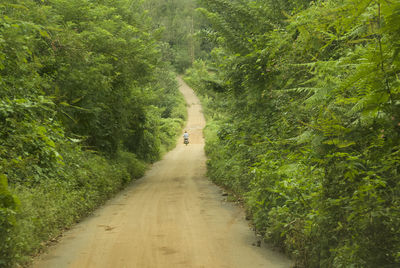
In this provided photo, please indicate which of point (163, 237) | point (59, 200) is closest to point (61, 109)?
point (59, 200)

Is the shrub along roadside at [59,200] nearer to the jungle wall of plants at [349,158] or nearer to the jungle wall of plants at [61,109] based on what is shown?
the jungle wall of plants at [61,109]

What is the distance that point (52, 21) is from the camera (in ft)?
39.5

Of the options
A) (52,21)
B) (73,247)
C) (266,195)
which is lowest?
(73,247)

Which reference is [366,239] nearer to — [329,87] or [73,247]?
[329,87]

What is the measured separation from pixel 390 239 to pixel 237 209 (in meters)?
6.91

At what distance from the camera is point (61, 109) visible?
Result: 12.5 meters

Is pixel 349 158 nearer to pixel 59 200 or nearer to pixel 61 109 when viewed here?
pixel 59 200

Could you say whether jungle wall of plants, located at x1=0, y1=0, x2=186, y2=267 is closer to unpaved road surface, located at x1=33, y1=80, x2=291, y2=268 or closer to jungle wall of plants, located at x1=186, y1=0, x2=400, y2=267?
unpaved road surface, located at x1=33, y1=80, x2=291, y2=268

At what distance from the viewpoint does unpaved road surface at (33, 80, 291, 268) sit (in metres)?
6.27

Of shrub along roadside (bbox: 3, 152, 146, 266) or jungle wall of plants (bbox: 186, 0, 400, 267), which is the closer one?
jungle wall of plants (bbox: 186, 0, 400, 267)

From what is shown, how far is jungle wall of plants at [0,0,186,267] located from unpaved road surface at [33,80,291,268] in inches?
26.1

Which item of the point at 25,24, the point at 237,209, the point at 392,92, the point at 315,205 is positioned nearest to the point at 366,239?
the point at 315,205

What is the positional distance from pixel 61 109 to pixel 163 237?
677cm

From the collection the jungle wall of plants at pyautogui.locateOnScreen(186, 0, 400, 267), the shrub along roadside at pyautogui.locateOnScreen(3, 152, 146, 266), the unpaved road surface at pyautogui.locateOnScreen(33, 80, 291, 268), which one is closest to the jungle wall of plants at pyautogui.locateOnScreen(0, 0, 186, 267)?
the shrub along roadside at pyautogui.locateOnScreen(3, 152, 146, 266)
